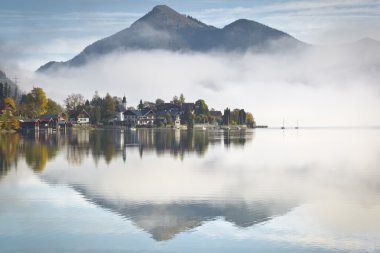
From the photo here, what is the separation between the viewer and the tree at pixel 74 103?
163 m

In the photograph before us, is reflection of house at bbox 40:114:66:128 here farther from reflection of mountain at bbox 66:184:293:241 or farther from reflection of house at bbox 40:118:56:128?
reflection of mountain at bbox 66:184:293:241

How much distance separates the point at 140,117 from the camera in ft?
Answer: 563

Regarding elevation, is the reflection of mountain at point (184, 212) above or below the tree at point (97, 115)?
below

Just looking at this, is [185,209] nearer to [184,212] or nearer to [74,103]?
[184,212]

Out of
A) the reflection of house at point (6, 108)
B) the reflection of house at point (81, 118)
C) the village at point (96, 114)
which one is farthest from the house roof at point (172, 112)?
the reflection of house at point (6, 108)

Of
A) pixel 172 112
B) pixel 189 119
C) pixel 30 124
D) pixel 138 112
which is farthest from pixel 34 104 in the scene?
pixel 172 112

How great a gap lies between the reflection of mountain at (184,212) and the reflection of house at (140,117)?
Result: 14872 cm

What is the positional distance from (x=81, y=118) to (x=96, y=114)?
8286mm

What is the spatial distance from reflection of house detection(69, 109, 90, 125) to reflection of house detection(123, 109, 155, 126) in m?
16.9

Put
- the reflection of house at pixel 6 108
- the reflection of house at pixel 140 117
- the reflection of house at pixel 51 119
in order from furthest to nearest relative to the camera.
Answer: the reflection of house at pixel 140 117, the reflection of house at pixel 51 119, the reflection of house at pixel 6 108

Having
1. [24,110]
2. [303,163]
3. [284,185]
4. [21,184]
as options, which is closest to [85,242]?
[21,184]

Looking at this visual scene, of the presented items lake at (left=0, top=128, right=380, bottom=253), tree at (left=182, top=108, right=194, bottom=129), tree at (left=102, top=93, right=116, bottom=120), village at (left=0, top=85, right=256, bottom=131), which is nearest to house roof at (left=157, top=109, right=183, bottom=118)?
village at (left=0, top=85, right=256, bottom=131)

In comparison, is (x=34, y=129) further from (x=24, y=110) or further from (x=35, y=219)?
(x=35, y=219)

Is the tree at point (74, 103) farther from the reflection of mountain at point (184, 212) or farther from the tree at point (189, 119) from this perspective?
the reflection of mountain at point (184, 212)
